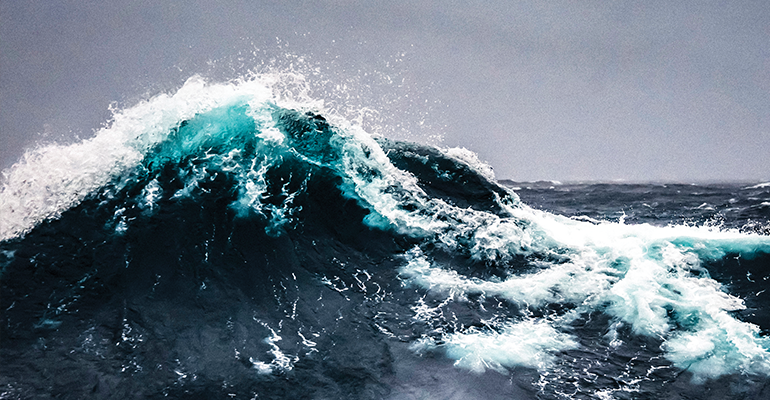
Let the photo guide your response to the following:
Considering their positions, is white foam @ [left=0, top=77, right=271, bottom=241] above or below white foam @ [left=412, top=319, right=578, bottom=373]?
above

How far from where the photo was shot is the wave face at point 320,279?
12.4ft

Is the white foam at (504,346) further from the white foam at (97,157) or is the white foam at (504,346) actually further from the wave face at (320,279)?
the white foam at (97,157)

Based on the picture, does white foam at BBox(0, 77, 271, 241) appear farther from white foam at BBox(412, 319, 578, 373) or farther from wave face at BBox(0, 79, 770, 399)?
white foam at BBox(412, 319, 578, 373)

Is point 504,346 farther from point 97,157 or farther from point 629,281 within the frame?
point 97,157

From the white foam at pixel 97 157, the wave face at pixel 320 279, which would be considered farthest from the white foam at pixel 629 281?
the white foam at pixel 97 157

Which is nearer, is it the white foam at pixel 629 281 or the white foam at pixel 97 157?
the white foam at pixel 629 281

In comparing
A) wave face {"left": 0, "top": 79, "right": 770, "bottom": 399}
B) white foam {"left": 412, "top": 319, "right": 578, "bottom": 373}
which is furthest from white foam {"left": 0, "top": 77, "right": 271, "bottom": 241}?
white foam {"left": 412, "top": 319, "right": 578, "bottom": 373}

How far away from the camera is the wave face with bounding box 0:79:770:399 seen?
377 cm

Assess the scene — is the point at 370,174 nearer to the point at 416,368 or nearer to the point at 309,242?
the point at 309,242

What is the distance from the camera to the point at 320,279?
205 inches

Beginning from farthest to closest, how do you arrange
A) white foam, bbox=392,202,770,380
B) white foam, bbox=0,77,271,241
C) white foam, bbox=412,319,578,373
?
1. white foam, bbox=0,77,271,241
2. white foam, bbox=392,202,770,380
3. white foam, bbox=412,319,578,373

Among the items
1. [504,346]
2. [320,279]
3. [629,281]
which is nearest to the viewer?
[504,346]

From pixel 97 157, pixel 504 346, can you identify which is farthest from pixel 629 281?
pixel 97 157

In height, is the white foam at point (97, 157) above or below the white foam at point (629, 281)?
above
